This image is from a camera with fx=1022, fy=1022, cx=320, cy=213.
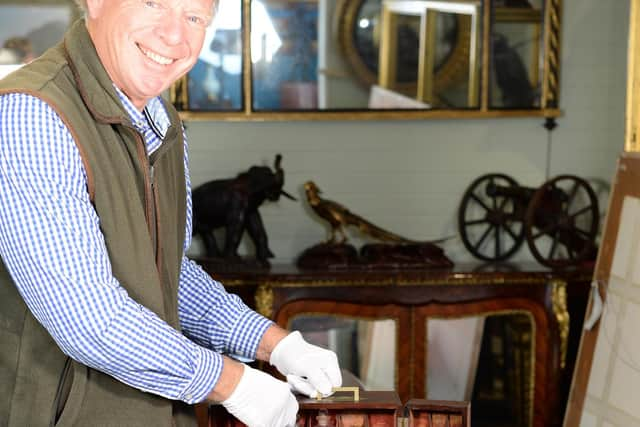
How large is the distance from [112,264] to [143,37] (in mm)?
373

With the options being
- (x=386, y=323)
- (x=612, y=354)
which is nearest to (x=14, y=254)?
(x=612, y=354)

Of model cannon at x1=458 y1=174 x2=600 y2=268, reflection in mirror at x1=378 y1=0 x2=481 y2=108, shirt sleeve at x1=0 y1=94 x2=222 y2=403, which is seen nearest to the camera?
shirt sleeve at x1=0 y1=94 x2=222 y2=403

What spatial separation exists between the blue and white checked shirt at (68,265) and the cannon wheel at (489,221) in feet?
9.40

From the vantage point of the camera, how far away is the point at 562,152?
4500mm

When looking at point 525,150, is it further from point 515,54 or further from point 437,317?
point 437,317

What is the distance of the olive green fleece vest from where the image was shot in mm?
1622

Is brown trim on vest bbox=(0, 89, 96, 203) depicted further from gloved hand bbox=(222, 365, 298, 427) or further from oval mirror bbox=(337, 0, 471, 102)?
oval mirror bbox=(337, 0, 471, 102)

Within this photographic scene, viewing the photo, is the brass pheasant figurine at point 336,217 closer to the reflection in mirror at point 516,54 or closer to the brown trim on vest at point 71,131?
the reflection in mirror at point 516,54

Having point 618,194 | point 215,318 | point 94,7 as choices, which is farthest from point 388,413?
point 618,194

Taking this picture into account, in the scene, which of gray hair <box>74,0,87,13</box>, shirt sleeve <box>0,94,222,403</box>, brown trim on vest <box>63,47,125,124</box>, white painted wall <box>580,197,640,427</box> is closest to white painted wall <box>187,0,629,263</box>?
white painted wall <box>580,197,640,427</box>

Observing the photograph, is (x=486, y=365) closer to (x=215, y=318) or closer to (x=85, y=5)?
(x=215, y=318)

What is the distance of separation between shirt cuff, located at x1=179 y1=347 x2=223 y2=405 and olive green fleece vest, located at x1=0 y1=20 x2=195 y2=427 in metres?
0.11

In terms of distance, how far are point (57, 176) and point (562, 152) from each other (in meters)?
3.32

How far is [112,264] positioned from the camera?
164 cm
